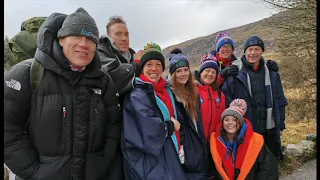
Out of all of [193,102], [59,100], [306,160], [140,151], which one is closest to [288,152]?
[306,160]

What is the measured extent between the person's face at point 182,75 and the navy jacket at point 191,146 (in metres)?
0.33

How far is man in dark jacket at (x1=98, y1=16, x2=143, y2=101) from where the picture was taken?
9.12 ft

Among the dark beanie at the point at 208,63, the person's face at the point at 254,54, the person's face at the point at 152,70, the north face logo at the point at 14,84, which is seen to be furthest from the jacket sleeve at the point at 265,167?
the north face logo at the point at 14,84

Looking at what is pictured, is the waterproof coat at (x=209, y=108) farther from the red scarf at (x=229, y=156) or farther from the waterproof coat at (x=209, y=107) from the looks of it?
the red scarf at (x=229, y=156)

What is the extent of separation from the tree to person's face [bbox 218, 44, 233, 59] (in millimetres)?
6230

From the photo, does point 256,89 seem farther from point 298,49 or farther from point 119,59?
point 298,49

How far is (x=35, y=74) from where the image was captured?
217 centimetres

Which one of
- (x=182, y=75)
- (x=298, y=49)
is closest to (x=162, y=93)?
(x=182, y=75)

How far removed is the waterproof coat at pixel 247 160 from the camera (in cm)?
346

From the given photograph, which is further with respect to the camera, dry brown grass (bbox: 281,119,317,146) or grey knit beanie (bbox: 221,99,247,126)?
dry brown grass (bbox: 281,119,317,146)

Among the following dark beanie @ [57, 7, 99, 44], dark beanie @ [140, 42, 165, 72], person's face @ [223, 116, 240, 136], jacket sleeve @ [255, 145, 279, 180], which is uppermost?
dark beanie @ [57, 7, 99, 44]

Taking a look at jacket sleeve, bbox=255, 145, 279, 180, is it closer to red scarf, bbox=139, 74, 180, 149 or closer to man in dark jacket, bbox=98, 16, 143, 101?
red scarf, bbox=139, 74, 180, 149

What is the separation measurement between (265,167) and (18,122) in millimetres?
2757

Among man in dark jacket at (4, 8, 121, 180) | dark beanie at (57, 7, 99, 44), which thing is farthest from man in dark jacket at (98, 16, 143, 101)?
dark beanie at (57, 7, 99, 44)
